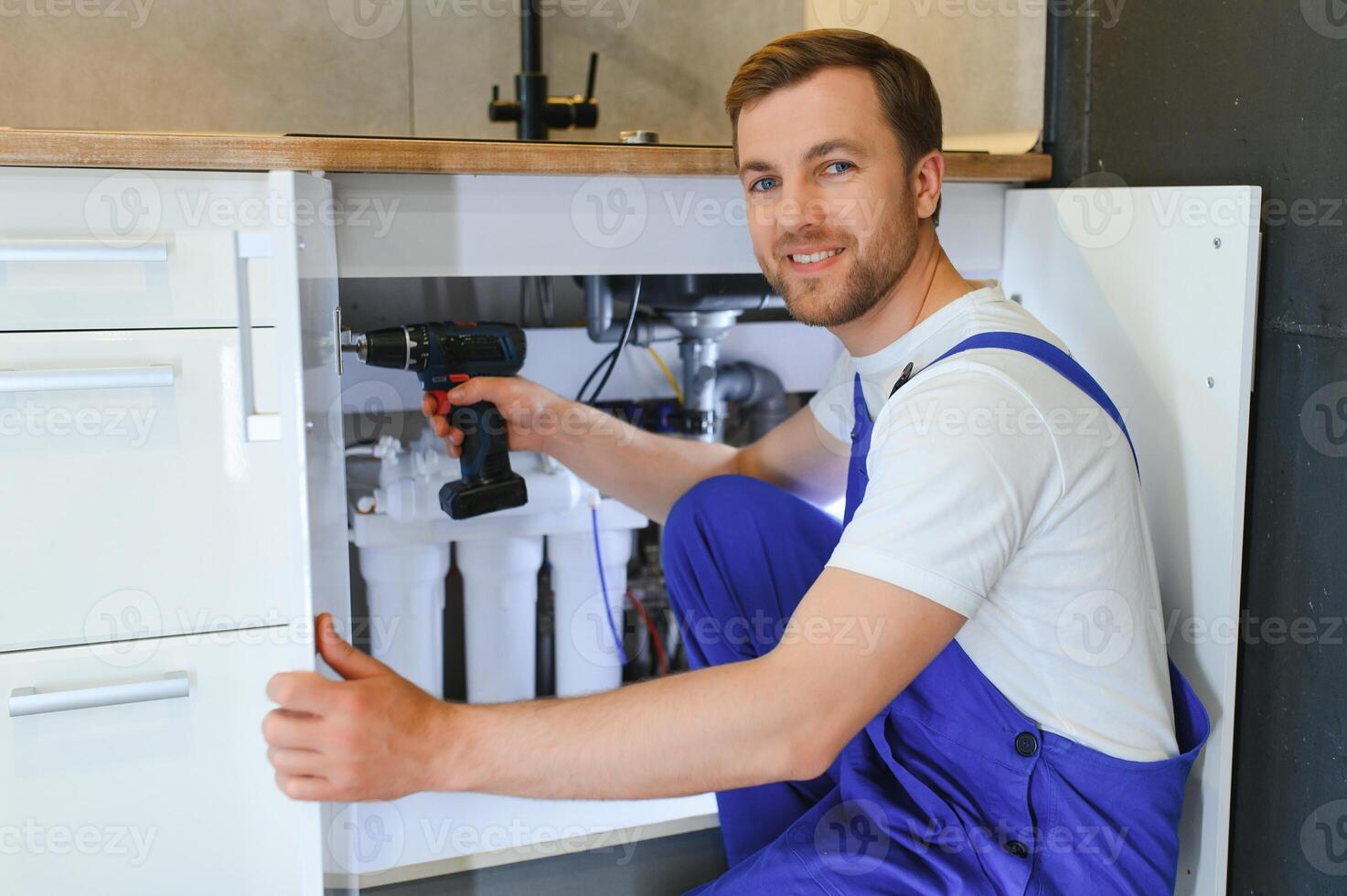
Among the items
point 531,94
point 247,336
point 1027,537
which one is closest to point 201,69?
point 531,94

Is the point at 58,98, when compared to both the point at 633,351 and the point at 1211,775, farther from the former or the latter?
the point at 1211,775

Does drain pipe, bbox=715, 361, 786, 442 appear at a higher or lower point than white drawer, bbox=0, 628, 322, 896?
higher

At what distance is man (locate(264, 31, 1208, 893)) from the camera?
0.78 metres

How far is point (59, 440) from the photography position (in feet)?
3.15

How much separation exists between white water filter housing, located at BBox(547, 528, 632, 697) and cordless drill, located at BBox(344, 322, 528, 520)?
0.29 m

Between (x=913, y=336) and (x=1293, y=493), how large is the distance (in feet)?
1.13

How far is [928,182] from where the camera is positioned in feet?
3.50
